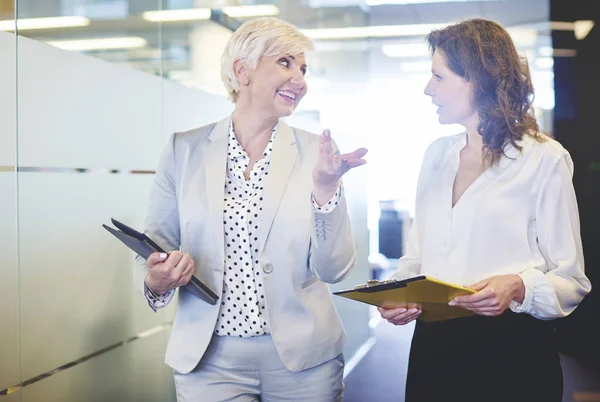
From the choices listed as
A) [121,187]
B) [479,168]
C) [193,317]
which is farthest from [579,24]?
[193,317]

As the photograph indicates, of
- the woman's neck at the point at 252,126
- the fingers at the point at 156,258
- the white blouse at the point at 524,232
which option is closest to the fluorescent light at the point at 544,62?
the white blouse at the point at 524,232

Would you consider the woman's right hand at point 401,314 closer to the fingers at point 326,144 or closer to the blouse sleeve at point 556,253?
the blouse sleeve at point 556,253

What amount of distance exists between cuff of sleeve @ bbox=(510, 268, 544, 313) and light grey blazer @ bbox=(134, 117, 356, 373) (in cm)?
50

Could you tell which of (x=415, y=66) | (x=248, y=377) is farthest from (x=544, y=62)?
(x=248, y=377)

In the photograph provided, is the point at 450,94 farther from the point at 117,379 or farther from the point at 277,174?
the point at 117,379

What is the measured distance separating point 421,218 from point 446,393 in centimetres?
53

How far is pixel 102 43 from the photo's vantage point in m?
3.09

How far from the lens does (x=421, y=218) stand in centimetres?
241

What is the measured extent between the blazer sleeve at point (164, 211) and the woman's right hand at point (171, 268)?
0.22m

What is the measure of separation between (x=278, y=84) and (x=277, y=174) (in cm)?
30

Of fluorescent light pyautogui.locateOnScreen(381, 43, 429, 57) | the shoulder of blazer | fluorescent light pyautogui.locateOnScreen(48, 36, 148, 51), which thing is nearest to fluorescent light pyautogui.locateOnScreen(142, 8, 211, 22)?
fluorescent light pyautogui.locateOnScreen(48, 36, 148, 51)

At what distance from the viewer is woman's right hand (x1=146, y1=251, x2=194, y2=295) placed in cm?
218

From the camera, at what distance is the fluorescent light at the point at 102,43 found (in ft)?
9.34

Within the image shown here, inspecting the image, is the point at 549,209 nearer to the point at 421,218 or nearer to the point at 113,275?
the point at 421,218
